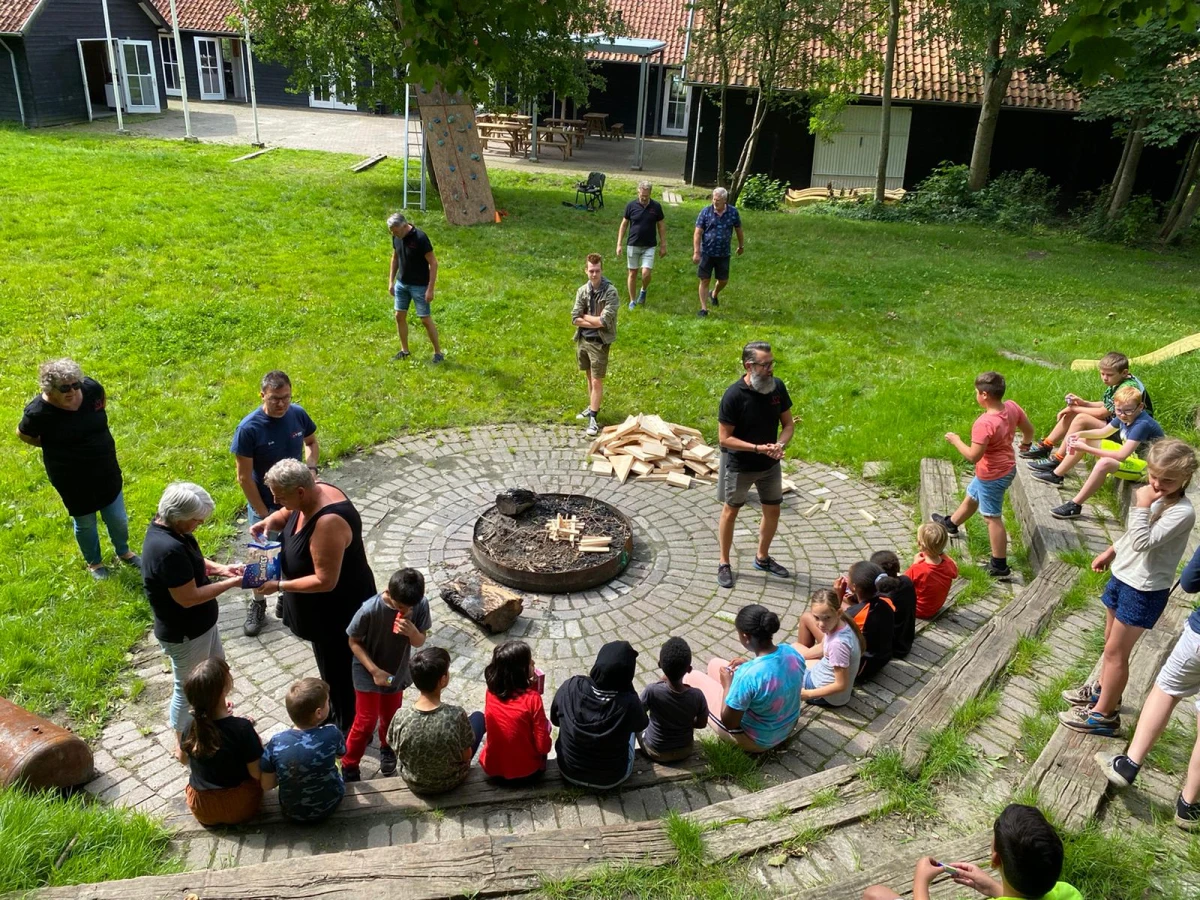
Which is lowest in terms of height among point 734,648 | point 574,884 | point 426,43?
point 734,648

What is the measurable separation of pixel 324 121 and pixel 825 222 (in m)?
20.6

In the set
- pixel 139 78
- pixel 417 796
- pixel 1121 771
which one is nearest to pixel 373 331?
pixel 417 796

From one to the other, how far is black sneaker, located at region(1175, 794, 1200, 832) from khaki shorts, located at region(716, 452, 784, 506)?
3.31 metres

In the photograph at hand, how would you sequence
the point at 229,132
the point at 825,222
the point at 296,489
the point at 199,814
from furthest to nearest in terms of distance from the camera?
1. the point at 229,132
2. the point at 825,222
3. the point at 296,489
4. the point at 199,814

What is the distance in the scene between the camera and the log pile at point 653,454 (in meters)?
8.70

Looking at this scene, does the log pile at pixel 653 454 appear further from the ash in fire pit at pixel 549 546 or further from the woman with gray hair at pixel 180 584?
the woman with gray hair at pixel 180 584

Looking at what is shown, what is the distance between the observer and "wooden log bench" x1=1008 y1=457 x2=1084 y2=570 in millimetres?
7039

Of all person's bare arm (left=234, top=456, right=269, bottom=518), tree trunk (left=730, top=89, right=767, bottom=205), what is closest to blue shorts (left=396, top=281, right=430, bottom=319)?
person's bare arm (left=234, top=456, right=269, bottom=518)

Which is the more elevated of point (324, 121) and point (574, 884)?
point (324, 121)

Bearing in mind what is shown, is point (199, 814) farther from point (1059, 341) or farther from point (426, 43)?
point (1059, 341)

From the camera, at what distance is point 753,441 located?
6.69 metres

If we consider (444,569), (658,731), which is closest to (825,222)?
(444,569)

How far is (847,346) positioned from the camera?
11.9 metres

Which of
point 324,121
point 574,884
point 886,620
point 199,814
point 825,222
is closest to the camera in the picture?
point 574,884
